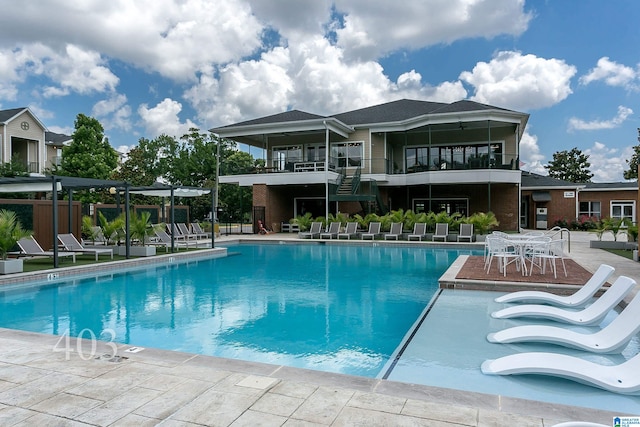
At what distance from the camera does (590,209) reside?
2970cm

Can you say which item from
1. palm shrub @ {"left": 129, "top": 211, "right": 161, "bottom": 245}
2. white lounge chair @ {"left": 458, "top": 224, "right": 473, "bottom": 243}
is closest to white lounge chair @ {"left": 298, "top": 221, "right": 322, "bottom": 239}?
white lounge chair @ {"left": 458, "top": 224, "right": 473, "bottom": 243}

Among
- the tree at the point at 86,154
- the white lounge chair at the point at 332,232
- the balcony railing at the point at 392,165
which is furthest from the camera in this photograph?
the tree at the point at 86,154

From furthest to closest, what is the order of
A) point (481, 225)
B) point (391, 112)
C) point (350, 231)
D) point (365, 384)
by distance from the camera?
point (391, 112), point (350, 231), point (481, 225), point (365, 384)

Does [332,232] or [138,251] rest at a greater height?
[332,232]

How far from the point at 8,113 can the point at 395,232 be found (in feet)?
88.0

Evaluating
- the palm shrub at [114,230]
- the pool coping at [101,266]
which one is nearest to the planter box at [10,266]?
the pool coping at [101,266]

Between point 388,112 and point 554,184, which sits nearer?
point 388,112

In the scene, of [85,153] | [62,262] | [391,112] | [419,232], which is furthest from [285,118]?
[62,262]

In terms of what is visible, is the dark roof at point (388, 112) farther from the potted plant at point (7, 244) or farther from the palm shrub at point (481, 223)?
the potted plant at point (7, 244)

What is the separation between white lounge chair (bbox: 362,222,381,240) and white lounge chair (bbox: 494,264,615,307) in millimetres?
13038

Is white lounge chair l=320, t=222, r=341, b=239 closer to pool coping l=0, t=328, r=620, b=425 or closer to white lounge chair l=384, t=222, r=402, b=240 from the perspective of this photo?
white lounge chair l=384, t=222, r=402, b=240

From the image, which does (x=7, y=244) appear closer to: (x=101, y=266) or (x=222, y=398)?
(x=101, y=266)

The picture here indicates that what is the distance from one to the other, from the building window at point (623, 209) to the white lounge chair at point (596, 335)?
29187 millimetres

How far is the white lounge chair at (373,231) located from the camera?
20758 mm
